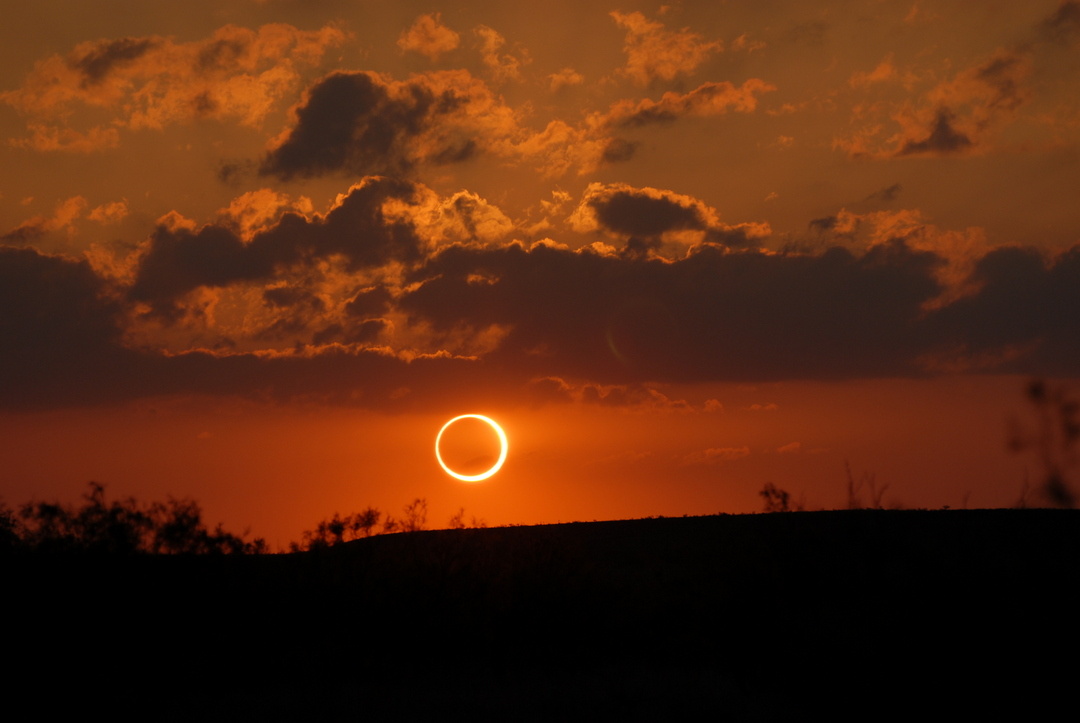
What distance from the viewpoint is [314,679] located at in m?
15.5

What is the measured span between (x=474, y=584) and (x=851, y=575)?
32.7 feet

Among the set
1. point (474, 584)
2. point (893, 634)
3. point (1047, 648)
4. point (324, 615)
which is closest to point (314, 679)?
point (324, 615)

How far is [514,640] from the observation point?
708 inches

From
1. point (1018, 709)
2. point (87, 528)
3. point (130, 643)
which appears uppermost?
point (87, 528)

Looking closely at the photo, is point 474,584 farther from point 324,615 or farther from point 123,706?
point 123,706

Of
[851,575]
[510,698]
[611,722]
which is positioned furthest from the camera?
[851,575]

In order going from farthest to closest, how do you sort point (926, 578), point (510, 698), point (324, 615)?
point (926, 578), point (324, 615), point (510, 698)

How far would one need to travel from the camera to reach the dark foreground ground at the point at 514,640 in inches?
574

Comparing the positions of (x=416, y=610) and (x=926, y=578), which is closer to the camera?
(x=416, y=610)

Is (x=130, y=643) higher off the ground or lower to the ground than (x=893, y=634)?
higher

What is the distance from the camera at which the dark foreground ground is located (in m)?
14.6

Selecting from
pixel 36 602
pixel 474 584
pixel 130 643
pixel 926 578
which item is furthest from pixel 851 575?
pixel 36 602

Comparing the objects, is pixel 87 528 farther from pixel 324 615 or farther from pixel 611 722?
pixel 611 722

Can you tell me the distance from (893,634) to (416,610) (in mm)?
8721
